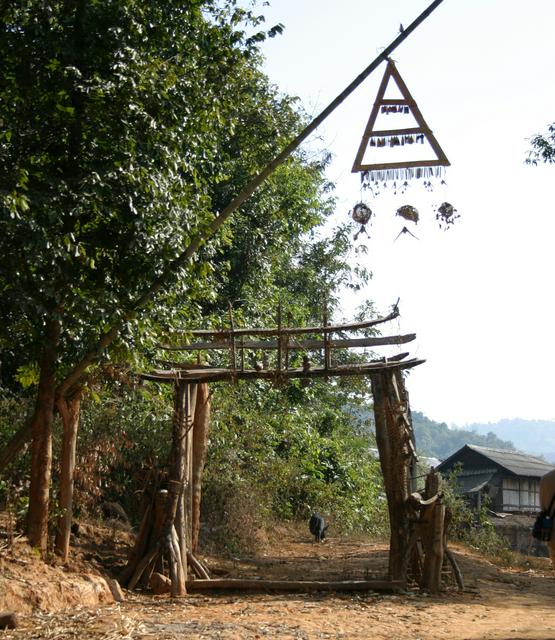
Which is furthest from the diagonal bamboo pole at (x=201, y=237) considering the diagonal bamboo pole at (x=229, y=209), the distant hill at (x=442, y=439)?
the distant hill at (x=442, y=439)

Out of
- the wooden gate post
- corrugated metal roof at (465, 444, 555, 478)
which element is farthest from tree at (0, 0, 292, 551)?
corrugated metal roof at (465, 444, 555, 478)

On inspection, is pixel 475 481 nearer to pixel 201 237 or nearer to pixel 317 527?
pixel 317 527

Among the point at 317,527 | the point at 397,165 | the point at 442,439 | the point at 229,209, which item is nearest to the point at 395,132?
the point at 397,165

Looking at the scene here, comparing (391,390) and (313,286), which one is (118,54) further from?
(313,286)

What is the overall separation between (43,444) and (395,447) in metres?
4.96

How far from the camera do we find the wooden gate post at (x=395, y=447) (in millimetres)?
12094

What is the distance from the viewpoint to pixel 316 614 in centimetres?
992

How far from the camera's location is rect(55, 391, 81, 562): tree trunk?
431 inches

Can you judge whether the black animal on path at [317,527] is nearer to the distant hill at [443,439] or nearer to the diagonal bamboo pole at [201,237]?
the diagonal bamboo pole at [201,237]

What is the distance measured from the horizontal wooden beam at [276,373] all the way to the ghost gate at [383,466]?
0.01 m

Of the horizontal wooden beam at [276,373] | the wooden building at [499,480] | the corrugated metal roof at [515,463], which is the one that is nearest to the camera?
the horizontal wooden beam at [276,373]

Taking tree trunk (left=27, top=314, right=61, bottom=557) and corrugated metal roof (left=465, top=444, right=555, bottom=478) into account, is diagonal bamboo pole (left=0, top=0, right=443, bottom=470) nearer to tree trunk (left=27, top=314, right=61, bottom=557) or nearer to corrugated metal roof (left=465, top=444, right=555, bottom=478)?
tree trunk (left=27, top=314, right=61, bottom=557)

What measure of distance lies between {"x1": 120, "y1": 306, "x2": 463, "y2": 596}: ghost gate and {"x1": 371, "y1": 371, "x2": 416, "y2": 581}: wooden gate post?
0.6 inches

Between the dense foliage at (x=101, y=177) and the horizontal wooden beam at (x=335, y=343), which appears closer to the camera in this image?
the dense foliage at (x=101, y=177)
